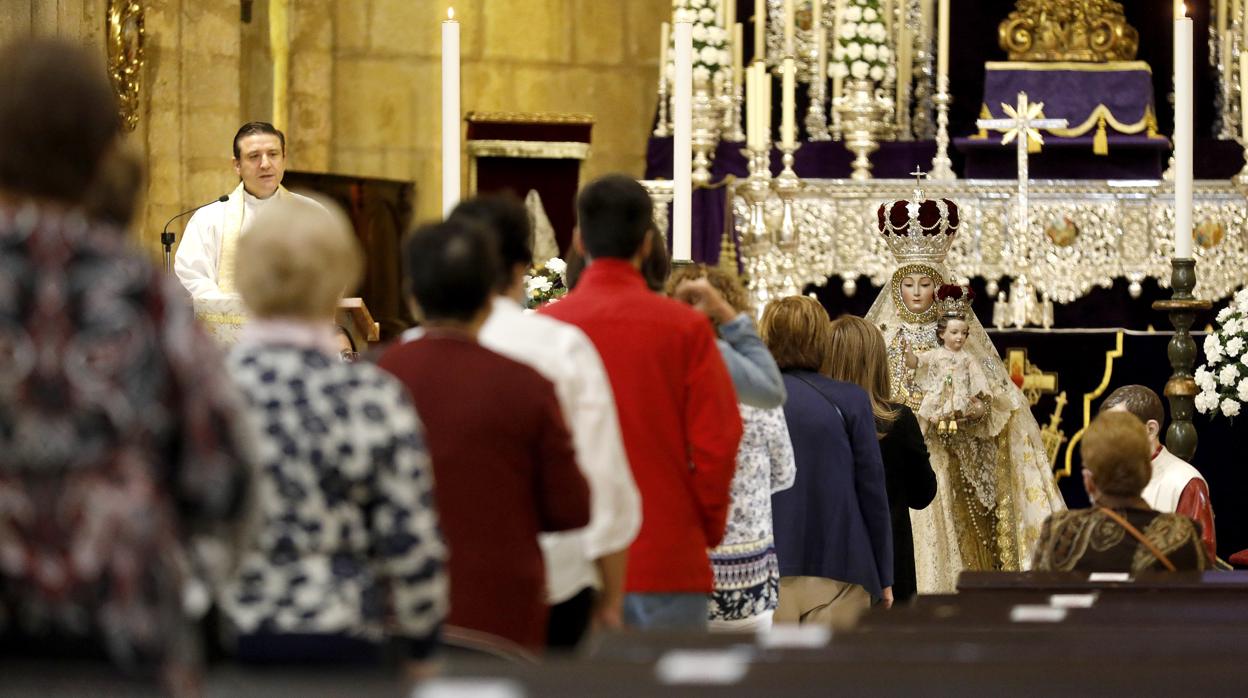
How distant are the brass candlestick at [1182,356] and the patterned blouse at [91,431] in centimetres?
537

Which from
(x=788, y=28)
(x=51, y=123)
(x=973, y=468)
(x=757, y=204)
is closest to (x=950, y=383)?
(x=973, y=468)

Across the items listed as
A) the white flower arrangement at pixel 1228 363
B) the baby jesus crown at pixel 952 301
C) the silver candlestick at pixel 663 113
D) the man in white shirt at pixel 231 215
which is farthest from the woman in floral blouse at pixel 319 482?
the silver candlestick at pixel 663 113

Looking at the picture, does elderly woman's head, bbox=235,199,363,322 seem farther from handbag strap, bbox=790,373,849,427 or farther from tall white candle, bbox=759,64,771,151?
tall white candle, bbox=759,64,771,151

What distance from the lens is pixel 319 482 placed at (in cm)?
306

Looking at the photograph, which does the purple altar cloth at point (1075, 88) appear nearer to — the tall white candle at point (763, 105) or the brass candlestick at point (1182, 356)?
the tall white candle at point (763, 105)

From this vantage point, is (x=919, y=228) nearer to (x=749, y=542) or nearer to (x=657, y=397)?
(x=749, y=542)

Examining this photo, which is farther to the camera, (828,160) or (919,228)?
(828,160)

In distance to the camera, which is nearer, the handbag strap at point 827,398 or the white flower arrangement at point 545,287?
the handbag strap at point 827,398

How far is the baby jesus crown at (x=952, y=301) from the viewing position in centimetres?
822

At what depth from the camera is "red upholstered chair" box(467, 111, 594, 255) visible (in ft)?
40.1

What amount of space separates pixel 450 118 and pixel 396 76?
7658 mm

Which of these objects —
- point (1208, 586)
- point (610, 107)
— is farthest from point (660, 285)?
point (610, 107)

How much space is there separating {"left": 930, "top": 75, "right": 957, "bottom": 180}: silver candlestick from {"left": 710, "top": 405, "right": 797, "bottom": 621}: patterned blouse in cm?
556

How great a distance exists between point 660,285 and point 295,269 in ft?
6.48
